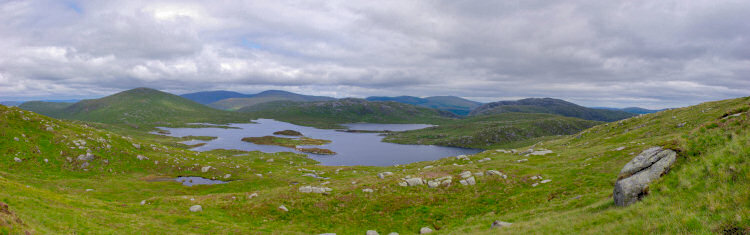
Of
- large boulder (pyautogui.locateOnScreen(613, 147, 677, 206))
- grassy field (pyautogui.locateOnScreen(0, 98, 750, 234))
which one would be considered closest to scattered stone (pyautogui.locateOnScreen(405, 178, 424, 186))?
grassy field (pyautogui.locateOnScreen(0, 98, 750, 234))

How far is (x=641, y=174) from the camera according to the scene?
19.4 m

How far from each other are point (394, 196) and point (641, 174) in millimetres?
22674

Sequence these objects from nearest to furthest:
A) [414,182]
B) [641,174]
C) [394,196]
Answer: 1. [641,174]
2. [394,196]
3. [414,182]

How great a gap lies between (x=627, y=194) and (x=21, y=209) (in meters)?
45.6

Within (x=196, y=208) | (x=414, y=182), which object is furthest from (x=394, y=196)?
(x=196, y=208)

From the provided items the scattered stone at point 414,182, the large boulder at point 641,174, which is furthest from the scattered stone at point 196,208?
the large boulder at point 641,174

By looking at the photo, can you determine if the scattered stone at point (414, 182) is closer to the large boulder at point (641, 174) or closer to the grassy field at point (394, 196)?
the grassy field at point (394, 196)

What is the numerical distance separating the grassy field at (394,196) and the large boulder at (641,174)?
24.6 inches

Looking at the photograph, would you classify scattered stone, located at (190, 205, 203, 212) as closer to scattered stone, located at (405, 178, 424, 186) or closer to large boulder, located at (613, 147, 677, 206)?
scattered stone, located at (405, 178, 424, 186)

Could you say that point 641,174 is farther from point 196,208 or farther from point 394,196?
point 196,208

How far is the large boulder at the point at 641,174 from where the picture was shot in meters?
18.2

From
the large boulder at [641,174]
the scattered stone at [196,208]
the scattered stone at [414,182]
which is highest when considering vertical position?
the large boulder at [641,174]

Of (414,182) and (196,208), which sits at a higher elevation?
(414,182)

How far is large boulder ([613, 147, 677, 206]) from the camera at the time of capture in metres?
18.2
